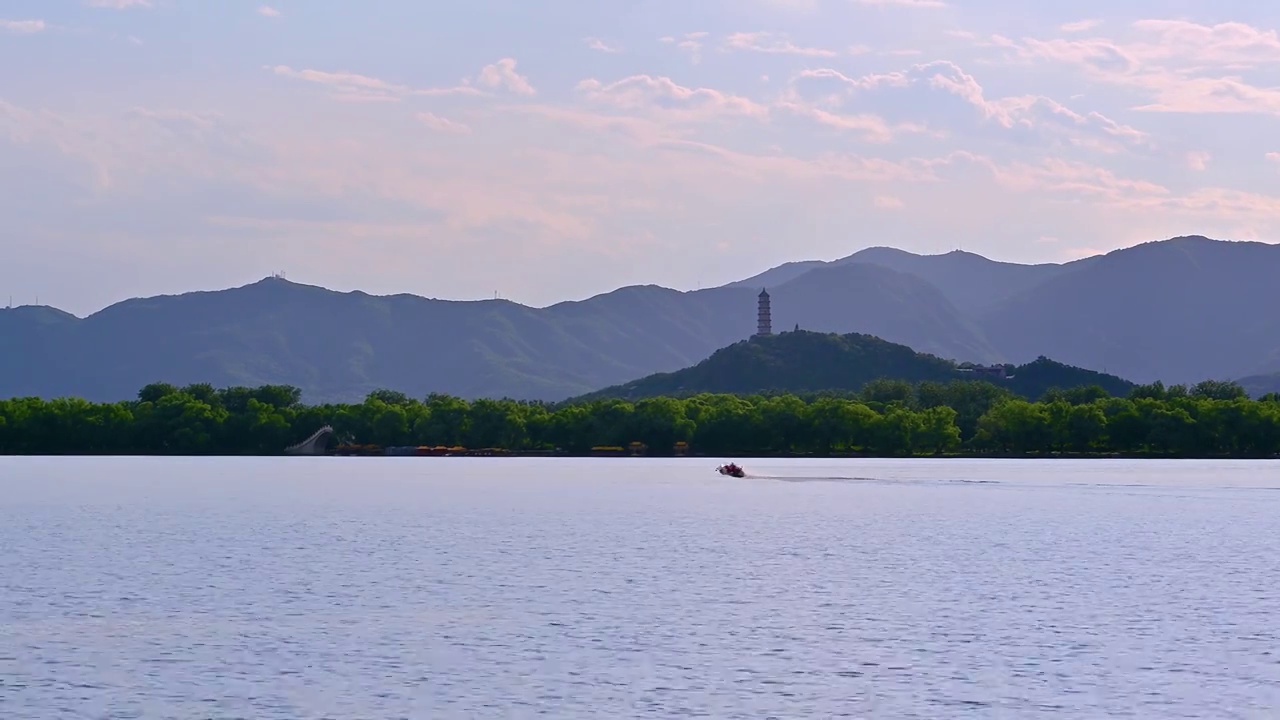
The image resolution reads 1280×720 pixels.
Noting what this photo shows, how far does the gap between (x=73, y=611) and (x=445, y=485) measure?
82.8m

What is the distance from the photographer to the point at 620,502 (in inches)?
3952

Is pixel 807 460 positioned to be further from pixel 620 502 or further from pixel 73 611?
pixel 73 611

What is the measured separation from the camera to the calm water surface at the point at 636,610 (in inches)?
1272

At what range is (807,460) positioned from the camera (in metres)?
185

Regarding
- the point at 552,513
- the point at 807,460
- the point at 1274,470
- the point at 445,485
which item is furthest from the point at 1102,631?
the point at 807,460

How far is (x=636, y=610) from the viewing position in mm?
45219

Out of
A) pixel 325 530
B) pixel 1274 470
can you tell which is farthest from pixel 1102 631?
pixel 1274 470

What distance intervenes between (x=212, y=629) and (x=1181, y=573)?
32.5 m

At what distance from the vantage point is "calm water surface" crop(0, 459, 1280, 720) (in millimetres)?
32312

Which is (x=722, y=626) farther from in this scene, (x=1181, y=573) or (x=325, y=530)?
(x=325, y=530)

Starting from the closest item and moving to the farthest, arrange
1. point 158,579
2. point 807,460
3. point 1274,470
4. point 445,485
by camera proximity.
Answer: point 158,579 < point 445,485 < point 1274,470 < point 807,460

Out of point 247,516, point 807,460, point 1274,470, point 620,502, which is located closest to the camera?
point 247,516

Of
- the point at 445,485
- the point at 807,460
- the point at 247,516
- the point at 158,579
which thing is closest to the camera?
the point at 158,579

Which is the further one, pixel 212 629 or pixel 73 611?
pixel 73 611
